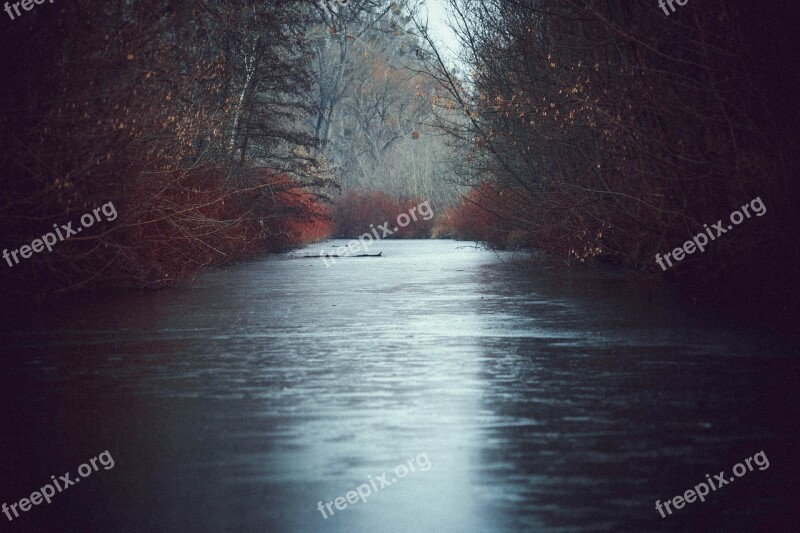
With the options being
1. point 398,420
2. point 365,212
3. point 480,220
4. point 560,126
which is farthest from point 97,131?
point 365,212

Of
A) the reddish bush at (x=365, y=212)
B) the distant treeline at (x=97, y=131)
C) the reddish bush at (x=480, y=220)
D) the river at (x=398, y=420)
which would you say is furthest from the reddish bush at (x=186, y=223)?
the reddish bush at (x=365, y=212)

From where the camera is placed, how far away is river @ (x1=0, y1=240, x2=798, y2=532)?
5477mm

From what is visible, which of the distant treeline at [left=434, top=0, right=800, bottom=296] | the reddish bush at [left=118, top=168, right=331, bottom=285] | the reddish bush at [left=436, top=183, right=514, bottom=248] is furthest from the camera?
the reddish bush at [left=436, top=183, right=514, bottom=248]

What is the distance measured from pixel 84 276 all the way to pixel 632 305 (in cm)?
792

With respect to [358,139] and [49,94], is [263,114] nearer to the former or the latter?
[49,94]

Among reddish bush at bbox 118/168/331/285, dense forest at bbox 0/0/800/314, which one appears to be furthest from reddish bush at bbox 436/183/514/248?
dense forest at bbox 0/0/800/314

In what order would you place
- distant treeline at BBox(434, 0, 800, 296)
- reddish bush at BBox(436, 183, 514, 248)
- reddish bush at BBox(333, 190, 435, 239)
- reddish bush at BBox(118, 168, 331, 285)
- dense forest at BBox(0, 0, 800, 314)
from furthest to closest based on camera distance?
reddish bush at BBox(333, 190, 435, 239), reddish bush at BBox(436, 183, 514, 248), reddish bush at BBox(118, 168, 331, 285), dense forest at BBox(0, 0, 800, 314), distant treeline at BBox(434, 0, 800, 296)

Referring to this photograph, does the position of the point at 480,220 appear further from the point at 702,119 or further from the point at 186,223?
the point at 702,119

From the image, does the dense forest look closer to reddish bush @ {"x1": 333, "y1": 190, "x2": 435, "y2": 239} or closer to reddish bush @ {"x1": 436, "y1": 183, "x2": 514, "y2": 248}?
reddish bush @ {"x1": 436, "y1": 183, "x2": 514, "y2": 248}

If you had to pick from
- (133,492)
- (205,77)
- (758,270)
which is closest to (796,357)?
(758,270)

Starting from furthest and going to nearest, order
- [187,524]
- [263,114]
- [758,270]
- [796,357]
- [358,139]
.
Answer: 1. [358,139]
2. [263,114]
3. [758,270]
4. [796,357]
5. [187,524]

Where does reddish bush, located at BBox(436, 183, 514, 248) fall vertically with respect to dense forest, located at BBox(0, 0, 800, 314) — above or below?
below

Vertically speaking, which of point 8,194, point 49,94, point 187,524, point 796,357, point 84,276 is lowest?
point 796,357

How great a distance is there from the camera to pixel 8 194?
45.5ft
